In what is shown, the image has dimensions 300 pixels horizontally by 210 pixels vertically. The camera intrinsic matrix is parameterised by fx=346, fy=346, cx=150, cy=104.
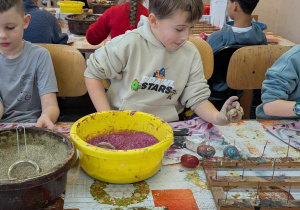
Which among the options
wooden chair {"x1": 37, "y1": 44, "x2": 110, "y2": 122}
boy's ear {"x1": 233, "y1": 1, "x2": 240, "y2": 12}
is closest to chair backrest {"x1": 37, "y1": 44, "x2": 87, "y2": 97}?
wooden chair {"x1": 37, "y1": 44, "x2": 110, "y2": 122}

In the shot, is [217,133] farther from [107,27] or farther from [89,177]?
[107,27]

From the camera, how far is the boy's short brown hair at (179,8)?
1.21 metres

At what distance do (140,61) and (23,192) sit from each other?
785mm

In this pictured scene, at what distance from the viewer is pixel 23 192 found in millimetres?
748

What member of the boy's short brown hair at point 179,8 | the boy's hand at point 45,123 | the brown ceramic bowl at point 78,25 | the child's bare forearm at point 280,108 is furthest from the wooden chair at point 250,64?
the brown ceramic bowl at point 78,25

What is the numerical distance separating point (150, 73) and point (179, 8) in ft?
0.99

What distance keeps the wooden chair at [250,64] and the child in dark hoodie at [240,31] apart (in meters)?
0.48

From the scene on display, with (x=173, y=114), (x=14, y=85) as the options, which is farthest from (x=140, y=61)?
(x=14, y=85)

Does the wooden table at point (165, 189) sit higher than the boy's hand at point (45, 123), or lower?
lower

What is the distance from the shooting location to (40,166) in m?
0.92

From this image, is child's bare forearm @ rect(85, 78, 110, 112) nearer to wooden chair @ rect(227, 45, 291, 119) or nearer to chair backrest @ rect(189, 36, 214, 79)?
chair backrest @ rect(189, 36, 214, 79)

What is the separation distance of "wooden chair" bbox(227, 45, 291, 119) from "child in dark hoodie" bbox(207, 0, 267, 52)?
0.48m

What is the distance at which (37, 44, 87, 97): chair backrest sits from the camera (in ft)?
5.23

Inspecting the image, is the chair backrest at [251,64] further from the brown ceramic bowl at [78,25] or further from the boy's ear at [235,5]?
the brown ceramic bowl at [78,25]
